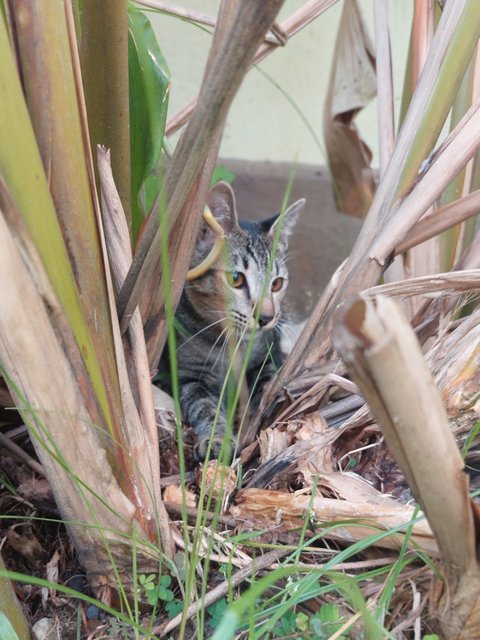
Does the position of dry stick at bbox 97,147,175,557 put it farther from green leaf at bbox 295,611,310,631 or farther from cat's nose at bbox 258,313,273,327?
cat's nose at bbox 258,313,273,327

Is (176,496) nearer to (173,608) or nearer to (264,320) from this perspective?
(173,608)

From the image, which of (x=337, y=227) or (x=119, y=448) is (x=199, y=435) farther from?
(x=337, y=227)

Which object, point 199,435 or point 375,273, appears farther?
point 199,435

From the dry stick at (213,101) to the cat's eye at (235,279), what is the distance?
715 millimetres

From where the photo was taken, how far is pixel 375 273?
3.38 ft

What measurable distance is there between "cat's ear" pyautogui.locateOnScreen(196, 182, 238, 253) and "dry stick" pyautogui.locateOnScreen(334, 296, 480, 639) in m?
0.88

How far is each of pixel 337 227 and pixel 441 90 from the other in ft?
5.86

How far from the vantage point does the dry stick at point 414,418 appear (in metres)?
0.50

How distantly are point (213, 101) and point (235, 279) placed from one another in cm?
90

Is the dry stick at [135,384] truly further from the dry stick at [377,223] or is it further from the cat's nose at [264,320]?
the cat's nose at [264,320]

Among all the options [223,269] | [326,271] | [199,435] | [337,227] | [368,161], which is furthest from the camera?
[337,227]

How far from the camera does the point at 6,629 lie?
715mm

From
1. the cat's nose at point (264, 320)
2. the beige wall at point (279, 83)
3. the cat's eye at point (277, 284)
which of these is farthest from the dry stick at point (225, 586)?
the beige wall at point (279, 83)

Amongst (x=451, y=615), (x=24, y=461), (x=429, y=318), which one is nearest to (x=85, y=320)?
(x=24, y=461)
